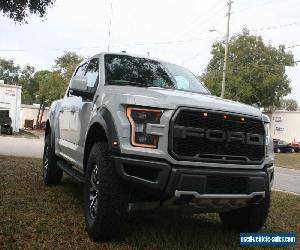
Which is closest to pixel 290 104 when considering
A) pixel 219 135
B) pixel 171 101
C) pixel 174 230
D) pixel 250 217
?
pixel 250 217

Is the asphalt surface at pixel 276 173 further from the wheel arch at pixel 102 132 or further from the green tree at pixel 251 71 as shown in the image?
the green tree at pixel 251 71

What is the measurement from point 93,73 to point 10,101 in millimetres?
31864

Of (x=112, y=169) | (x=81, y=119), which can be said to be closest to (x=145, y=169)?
(x=112, y=169)

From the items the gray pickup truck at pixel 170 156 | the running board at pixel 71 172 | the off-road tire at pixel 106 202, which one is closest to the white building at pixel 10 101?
the running board at pixel 71 172

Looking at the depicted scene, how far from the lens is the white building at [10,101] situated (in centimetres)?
3662

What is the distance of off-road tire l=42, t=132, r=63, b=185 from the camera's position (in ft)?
26.6

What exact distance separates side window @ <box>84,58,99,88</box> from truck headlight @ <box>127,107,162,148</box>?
1.62 meters

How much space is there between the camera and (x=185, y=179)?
444cm

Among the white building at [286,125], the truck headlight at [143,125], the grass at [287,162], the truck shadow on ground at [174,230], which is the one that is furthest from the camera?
the white building at [286,125]

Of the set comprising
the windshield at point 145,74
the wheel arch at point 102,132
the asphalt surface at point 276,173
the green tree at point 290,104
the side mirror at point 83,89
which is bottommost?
the asphalt surface at point 276,173

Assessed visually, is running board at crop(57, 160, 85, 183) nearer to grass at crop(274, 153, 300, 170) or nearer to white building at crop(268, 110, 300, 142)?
grass at crop(274, 153, 300, 170)

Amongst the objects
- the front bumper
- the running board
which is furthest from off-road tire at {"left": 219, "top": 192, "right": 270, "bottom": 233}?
the running board

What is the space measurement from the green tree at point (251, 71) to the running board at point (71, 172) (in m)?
44.3

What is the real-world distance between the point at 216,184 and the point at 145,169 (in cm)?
71
